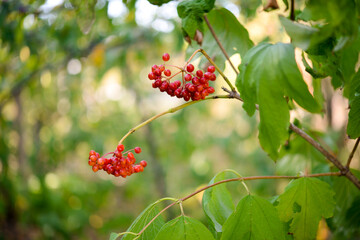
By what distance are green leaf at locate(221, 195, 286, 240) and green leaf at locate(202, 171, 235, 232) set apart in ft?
0.22

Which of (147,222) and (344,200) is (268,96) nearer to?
(147,222)

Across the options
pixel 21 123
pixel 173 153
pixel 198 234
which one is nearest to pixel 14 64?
pixel 21 123

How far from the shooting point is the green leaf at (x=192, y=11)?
0.66 m

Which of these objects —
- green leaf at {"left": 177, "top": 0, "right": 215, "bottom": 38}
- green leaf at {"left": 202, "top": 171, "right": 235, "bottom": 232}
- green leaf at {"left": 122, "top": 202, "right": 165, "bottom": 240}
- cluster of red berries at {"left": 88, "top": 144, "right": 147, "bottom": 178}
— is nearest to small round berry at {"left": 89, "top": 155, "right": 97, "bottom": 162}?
cluster of red berries at {"left": 88, "top": 144, "right": 147, "bottom": 178}

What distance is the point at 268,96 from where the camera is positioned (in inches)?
21.5

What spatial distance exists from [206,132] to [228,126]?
514mm

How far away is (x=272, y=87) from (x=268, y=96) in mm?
18

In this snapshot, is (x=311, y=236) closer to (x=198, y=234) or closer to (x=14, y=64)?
(x=198, y=234)

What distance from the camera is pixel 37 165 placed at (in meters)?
4.12

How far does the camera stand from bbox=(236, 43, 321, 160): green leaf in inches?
21.1

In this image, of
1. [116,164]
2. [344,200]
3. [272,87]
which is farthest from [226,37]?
[344,200]

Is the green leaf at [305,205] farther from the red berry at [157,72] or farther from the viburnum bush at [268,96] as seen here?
the red berry at [157,72]

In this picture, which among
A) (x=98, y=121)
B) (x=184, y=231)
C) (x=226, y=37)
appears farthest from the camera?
(x=98, y=121)

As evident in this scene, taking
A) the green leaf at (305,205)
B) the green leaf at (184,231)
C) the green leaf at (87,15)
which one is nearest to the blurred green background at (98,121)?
the green leaf at (87,15)
